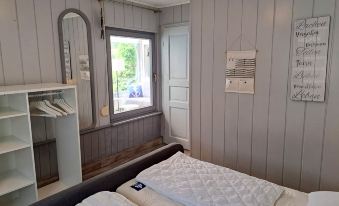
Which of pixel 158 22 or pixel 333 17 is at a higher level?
pixel 158 22

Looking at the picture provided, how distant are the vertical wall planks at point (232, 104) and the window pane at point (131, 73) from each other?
1710mm

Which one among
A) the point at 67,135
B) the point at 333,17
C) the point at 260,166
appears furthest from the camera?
the point at 67,135

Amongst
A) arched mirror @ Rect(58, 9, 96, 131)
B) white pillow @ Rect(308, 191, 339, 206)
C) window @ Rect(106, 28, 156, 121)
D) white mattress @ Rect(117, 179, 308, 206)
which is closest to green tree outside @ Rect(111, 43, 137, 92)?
window @ Rect(106, 28, 156, 121)

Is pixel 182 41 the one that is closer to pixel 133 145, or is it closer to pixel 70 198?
pixel 133 145

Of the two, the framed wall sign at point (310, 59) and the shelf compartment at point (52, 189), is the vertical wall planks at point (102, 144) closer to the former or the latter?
the shelf compartment at point (52, 189)

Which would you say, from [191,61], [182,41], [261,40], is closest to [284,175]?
[261,40]

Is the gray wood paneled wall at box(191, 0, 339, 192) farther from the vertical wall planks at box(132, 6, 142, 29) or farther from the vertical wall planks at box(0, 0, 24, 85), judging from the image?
the vertical wall planks at box(0, 0, 24, 85)

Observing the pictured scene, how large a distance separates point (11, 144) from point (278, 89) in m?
2.31

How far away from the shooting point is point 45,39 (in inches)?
99.7

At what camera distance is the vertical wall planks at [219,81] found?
2279 millimetres

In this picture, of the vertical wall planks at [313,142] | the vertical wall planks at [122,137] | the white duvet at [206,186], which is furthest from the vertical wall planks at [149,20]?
the white duvet at [206,186]

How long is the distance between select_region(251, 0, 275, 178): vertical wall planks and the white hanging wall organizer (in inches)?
2.1

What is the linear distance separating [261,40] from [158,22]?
2.17m

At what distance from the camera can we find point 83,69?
292cm
